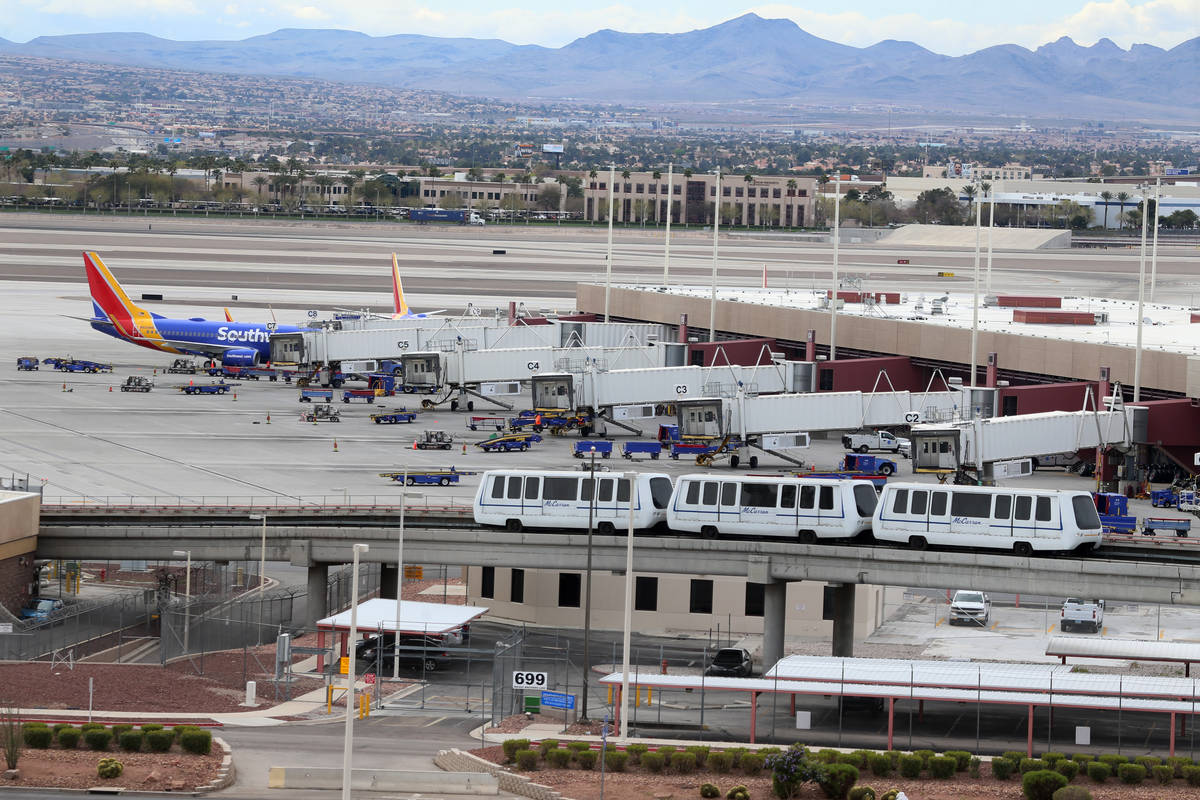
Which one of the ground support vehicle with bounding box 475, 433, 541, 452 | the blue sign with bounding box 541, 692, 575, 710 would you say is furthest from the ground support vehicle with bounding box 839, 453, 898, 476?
the blue sign with bounding box 541, 692, 575, 710

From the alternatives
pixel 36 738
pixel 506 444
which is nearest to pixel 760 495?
pixel 36 738

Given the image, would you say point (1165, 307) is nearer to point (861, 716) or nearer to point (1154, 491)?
point (1154, 491)

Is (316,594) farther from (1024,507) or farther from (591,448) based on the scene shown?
(591,448)

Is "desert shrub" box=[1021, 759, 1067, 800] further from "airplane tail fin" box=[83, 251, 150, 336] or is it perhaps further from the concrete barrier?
"airplane tail fin" box=[83, 251, 150, 336]

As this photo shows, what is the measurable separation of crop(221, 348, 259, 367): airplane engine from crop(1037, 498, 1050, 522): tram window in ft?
253

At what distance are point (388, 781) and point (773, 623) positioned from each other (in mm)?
18708

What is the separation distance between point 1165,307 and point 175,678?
9178 cm

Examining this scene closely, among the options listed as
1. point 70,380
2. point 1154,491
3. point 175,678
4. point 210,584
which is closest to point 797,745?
point 175,678

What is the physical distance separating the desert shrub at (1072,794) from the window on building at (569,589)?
86.8 feet

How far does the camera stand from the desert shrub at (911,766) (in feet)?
139

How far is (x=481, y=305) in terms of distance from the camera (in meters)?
180

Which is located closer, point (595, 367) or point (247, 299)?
point (595, 367)

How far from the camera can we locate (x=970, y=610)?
65938mm

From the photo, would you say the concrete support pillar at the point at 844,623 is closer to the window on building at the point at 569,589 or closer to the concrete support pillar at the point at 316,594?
the window on building at the point at 569,589
